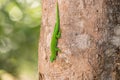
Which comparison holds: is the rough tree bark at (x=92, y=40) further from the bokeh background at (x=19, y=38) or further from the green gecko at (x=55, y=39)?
the bokeh background at (x=19, y=38)

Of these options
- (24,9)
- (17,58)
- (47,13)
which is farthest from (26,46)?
(47,13)

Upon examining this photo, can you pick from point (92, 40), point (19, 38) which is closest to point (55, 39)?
point (92, 40)

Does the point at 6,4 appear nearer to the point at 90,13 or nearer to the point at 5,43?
the point at 5,43

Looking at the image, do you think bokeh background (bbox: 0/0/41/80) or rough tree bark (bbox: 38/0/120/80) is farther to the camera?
bokeh background (bbox: 0/0/41/80)

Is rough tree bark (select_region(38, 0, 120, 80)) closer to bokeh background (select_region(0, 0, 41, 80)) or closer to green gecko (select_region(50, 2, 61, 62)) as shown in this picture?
green gecko (select_region(50, 2, 61, 62))

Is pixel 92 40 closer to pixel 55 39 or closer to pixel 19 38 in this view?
pixel 55 39

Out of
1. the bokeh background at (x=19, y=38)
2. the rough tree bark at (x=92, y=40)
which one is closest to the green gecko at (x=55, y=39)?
the rough tree bark at (x=92, y=40)

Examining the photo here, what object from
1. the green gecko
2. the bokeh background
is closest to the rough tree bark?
the green gecko

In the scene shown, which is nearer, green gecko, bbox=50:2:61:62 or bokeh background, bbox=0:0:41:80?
green gecko, bbox=50:2:61:62
